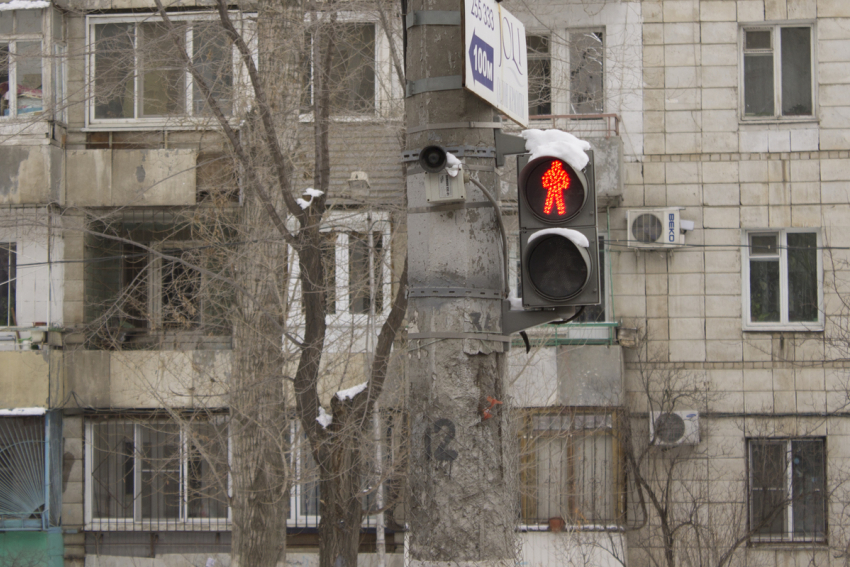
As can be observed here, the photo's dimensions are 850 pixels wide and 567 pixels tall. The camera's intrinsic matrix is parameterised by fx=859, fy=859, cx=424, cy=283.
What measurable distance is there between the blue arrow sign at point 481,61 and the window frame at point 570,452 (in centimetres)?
977

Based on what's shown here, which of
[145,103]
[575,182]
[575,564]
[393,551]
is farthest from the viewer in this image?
[145,103]

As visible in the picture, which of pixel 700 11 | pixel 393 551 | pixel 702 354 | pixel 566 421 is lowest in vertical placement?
pixel 393 551

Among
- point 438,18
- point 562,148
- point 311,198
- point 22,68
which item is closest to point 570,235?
point 562,148

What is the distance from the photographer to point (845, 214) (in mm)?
14016

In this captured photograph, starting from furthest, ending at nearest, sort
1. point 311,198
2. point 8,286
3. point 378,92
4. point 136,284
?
point 136,284
point 8,286
point 378,92
point 311,198

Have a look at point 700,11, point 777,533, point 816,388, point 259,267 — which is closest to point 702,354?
point 816,388

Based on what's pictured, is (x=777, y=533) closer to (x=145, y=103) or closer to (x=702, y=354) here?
(x=702, y=354)

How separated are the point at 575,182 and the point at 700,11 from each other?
1206 cm

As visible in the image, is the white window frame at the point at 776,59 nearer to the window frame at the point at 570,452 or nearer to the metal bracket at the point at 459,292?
the window frame at the point at 570,452

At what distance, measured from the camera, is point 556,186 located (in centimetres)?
365

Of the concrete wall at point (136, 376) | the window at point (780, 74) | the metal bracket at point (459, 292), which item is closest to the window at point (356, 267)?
the concrete wall at point (136, 376)

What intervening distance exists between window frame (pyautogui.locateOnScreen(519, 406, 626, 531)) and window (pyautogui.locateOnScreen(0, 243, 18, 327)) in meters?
8.66

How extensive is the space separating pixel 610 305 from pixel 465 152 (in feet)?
35.6

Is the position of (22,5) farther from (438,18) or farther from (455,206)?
(455,206)
